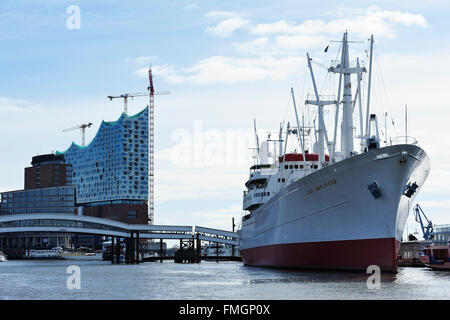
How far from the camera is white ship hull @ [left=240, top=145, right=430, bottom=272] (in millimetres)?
41625

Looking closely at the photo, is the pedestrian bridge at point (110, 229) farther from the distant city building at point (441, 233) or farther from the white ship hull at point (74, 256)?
the distant city building at point (441, 233)

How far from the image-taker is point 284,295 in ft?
103

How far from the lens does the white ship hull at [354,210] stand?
137ft

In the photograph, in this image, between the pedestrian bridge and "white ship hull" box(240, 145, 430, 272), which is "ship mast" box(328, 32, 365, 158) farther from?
the pedestrian bridge

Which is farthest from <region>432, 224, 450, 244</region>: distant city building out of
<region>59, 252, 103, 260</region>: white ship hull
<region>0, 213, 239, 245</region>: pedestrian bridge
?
<region>59, 252, 103, 260</region>: white ship hull

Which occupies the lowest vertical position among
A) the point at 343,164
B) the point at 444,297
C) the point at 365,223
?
the point at 444,297

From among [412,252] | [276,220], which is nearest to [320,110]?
[276,220]

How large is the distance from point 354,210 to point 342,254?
323 cm

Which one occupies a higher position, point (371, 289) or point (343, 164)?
point (343, 164)

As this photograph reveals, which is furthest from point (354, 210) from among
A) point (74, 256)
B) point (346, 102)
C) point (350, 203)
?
point (74, 256)

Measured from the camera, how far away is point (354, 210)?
43.5 m

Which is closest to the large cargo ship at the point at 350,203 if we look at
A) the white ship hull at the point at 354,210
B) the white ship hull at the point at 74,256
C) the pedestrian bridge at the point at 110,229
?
the white ship hull at the point at 354,210
